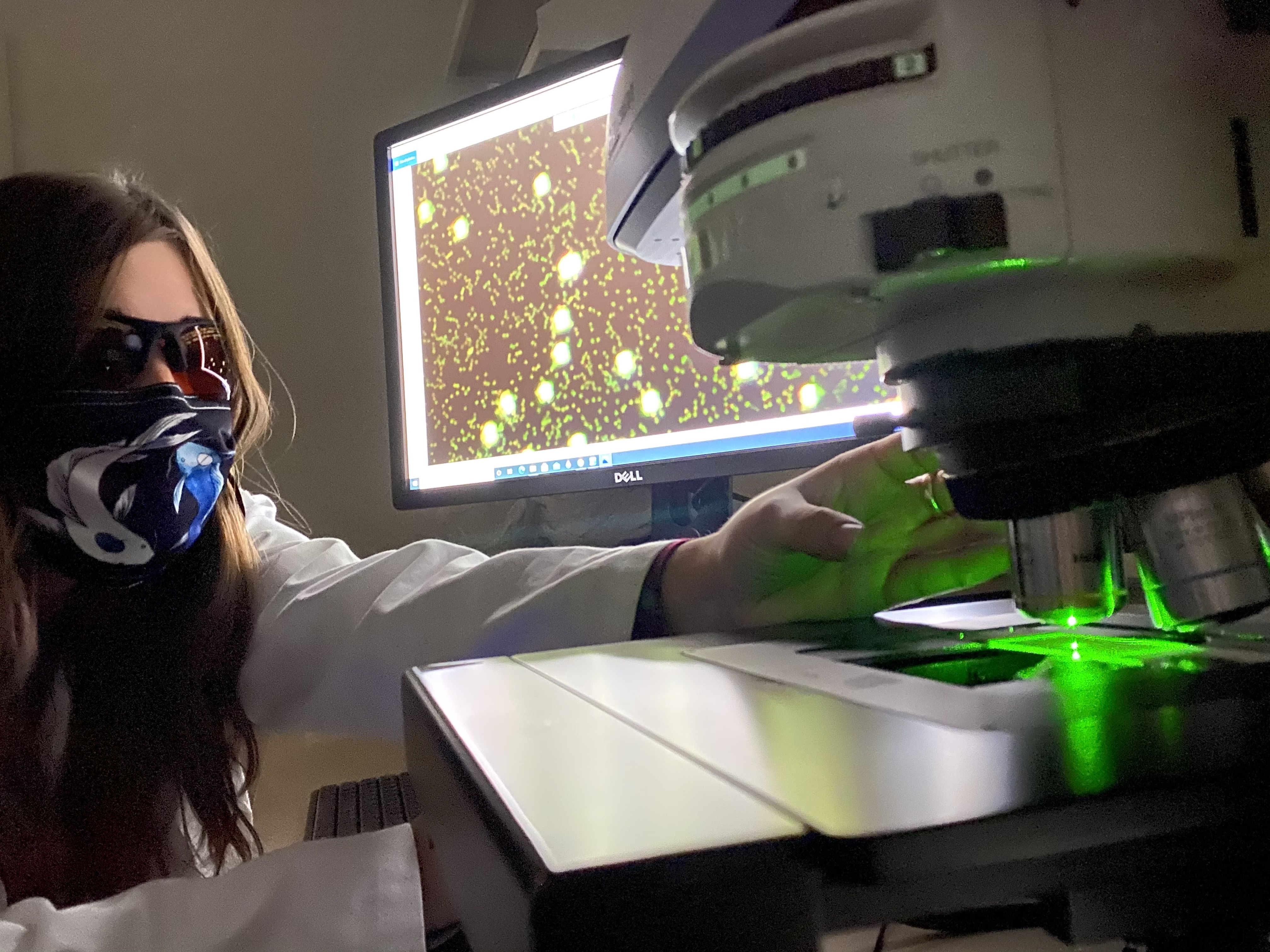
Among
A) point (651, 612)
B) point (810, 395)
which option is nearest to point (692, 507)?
point (810, 395)

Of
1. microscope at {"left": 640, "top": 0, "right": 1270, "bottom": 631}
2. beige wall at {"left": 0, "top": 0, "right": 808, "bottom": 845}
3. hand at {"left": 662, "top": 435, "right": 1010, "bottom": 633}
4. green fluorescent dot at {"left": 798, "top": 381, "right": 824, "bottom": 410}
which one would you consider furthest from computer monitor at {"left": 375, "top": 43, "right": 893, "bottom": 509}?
microscope at {"left": 640, "top": 0, "right": 1270, "bottom": 631}

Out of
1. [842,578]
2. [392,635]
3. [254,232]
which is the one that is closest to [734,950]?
[842,578]

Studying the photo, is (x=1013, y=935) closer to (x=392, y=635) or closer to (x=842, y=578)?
(x=842, y=578)

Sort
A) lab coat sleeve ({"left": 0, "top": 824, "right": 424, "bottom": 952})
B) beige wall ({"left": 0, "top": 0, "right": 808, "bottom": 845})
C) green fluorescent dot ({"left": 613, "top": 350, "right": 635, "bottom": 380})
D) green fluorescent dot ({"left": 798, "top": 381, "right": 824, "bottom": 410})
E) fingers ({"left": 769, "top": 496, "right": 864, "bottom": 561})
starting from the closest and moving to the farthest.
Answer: lab coat sleeve ({"left": 0, "top": 824, "right": 424, "bottom": 952}), fingers ({"left": 769, "top": 496, "right": 864, "bottom": 561}), green fluorescent dot ({"left": 798, "top": 381, "right": 824, "bottom": 410}), green fluorescent dot ({"left": 613, "top": 350, "right": 635, "bottom": 380}), beige wall ({"left": 0, "top": 0, "right": 808, "bottom": 845})

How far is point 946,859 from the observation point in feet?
0.56

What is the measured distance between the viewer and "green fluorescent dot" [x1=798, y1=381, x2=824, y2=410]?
0.68 m

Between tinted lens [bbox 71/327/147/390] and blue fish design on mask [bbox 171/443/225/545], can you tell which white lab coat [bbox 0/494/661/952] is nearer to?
blue fish design on mask [bbox 171/443/225/545]

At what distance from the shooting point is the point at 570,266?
33.0 inches

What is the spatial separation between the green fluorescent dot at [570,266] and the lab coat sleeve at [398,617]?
11.5 inches

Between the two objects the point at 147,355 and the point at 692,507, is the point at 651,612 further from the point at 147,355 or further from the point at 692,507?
the point at 147,355

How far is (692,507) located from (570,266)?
24 cm

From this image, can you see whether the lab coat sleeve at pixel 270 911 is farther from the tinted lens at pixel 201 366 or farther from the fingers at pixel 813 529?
the tinted lens at pixel 201 366

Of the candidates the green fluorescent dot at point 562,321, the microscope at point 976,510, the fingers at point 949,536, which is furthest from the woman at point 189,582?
the green fluorescent dot at point 562,321

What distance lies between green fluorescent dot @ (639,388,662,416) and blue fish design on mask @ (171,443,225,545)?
0.33 m
